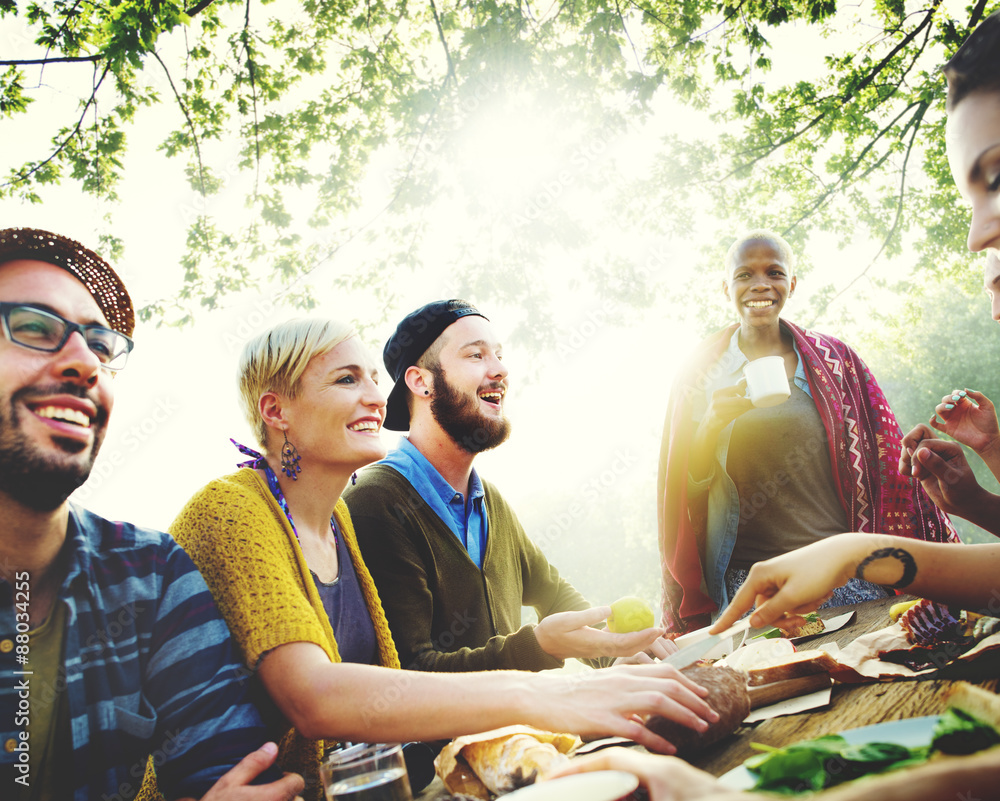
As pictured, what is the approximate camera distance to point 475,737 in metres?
1.44

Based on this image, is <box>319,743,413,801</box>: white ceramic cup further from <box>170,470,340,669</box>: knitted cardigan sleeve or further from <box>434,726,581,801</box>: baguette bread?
<box>170,470,340,669</box>: knitted cardigan sleeve

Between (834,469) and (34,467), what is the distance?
3.95m

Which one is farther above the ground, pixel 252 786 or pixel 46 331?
pixel 46 331

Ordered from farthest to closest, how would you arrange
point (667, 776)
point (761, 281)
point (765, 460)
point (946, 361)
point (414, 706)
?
point (946, 361)
point (761, 281)
point (765, 460)
point (414, 706)
point (667, 776)

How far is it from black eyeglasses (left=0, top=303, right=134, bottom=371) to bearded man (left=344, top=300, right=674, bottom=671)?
1282 mm

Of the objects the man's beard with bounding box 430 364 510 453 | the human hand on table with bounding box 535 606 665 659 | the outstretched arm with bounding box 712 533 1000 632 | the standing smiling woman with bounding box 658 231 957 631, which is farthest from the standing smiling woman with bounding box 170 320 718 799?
the standing smiling woman with bounding box 658 231 957 631

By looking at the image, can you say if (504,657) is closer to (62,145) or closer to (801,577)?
(801,577)

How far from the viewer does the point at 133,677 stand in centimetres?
146

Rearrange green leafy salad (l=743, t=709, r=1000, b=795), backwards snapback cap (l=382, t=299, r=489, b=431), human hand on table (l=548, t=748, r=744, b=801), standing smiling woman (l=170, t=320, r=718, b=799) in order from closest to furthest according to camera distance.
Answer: human hand on table (l=548, t=748, r=744, b=801)
green leafy salad (l=743, t=709, r=1000, b=795)
standing smiling woman (l=170, t=320, r=718, b=799)
backwards snapback cap (l=382, t=299, r=489, b=431)

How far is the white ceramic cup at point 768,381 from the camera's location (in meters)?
2.94

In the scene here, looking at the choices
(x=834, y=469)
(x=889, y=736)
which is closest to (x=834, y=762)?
(x=889, y=736)

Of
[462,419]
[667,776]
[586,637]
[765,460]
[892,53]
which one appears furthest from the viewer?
[892,53]

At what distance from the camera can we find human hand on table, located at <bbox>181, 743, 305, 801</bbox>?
1.25 meters

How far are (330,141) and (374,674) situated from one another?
7466 millimetres
